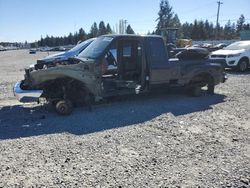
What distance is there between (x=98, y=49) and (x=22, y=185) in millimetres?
4760

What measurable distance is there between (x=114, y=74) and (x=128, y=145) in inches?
134

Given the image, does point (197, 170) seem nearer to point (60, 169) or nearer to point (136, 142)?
point (136, 142)

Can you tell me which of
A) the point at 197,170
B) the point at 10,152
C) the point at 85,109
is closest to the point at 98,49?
the point at 85,109

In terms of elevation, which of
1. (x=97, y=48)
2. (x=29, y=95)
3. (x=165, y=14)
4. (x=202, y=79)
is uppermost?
(x=165, y=14)

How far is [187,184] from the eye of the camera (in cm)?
386

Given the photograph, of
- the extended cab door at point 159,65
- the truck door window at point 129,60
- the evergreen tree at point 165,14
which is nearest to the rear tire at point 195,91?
the extended cab door at point 159,65

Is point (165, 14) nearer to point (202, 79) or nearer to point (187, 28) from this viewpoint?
point (187, 28)

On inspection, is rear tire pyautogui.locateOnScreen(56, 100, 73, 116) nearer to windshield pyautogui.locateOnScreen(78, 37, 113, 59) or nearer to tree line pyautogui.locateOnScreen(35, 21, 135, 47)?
windshield pyautogui.locateOnScreen(78, 37, 113, 59)

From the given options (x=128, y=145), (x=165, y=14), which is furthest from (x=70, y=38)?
(x=128, y=145)

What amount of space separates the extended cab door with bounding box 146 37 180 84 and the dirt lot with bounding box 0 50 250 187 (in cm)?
76

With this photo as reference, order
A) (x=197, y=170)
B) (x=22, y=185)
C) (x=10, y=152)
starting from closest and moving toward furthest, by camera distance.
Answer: (x=22, y=185) → (x=197, y=170) → (x=10, y=152)

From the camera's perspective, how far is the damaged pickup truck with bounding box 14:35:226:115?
23.4 ft

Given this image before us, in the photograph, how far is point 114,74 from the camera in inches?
326

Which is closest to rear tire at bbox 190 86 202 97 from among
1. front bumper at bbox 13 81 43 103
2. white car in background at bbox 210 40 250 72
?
front bumper at bbox 13 81 43 103
